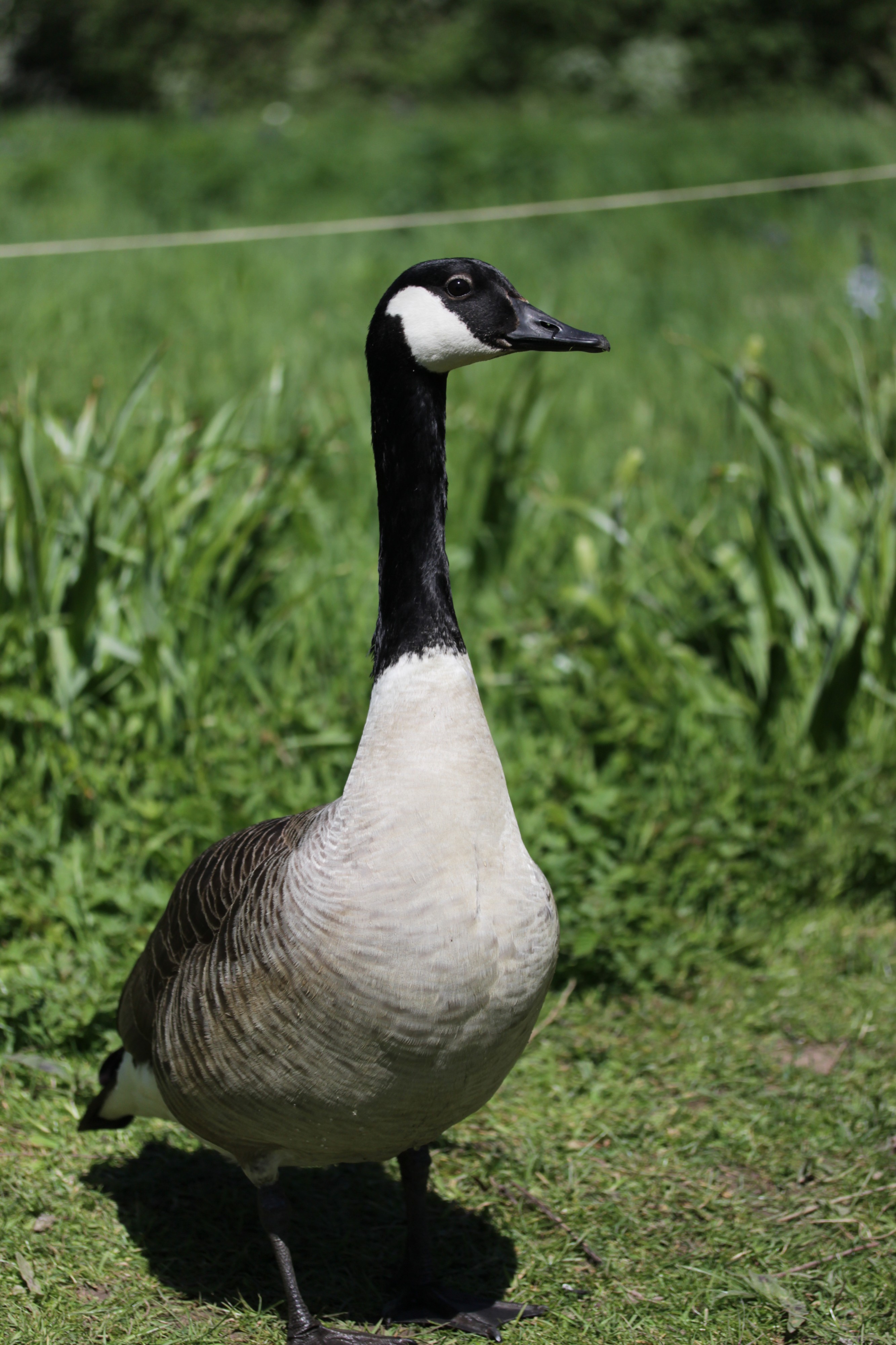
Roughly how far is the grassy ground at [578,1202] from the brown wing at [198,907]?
0.47 metres

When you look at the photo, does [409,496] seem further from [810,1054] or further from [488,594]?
[488,594]

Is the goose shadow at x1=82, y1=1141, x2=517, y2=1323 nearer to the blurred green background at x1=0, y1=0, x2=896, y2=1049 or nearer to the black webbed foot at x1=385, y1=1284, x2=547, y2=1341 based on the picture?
the black webbed foot at x1=385, y1=1284, x2=547, y2=1341

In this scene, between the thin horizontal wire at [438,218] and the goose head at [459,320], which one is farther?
the thin horizontal wire at [438,218]

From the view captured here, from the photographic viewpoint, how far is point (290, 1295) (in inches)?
97.3

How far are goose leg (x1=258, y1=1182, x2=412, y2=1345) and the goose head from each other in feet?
5.55

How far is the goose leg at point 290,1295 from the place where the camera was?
2.45 meters

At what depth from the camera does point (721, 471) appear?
4602mm

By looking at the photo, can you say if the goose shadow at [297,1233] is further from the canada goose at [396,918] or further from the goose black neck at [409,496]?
the goose black neck at [409,496]

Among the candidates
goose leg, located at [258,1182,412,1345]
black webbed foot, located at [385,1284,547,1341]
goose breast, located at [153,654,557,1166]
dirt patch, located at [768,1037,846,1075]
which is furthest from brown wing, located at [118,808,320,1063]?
dirt patch, located at [768,1037,846,1075]

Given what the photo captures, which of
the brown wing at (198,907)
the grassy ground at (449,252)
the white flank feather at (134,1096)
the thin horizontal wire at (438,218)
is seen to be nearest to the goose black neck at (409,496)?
the brown wing at (198,907)

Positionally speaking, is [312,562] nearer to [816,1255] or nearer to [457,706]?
[457,706]

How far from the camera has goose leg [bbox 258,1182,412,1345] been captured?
245cm

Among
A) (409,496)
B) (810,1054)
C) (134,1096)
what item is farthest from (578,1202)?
(409,496)

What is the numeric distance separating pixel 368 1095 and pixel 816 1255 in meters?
1.24
